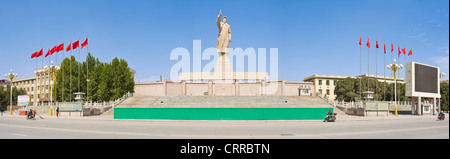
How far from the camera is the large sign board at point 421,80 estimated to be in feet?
120

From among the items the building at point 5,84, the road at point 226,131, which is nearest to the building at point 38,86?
the building at point 5,84

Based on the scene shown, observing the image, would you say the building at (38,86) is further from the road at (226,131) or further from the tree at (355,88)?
the tree at (355,88)

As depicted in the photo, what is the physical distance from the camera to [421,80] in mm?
37719

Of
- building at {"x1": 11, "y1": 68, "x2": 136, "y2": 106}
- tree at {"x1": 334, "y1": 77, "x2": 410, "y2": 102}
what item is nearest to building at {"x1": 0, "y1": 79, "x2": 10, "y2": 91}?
building at {"x1": 11, "y1": 68, "x2": 136, "y2": 106}

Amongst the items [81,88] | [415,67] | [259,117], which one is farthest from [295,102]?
[81,88]

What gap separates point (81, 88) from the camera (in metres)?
53.5

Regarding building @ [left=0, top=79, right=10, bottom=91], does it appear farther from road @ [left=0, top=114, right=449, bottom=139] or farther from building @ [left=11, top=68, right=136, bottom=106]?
road @ [left=0, top=114, right=449, bottom=139]

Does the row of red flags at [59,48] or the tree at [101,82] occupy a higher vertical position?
the row of red flags at [59,48]

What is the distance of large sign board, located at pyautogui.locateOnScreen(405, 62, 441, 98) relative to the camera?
36500mm
